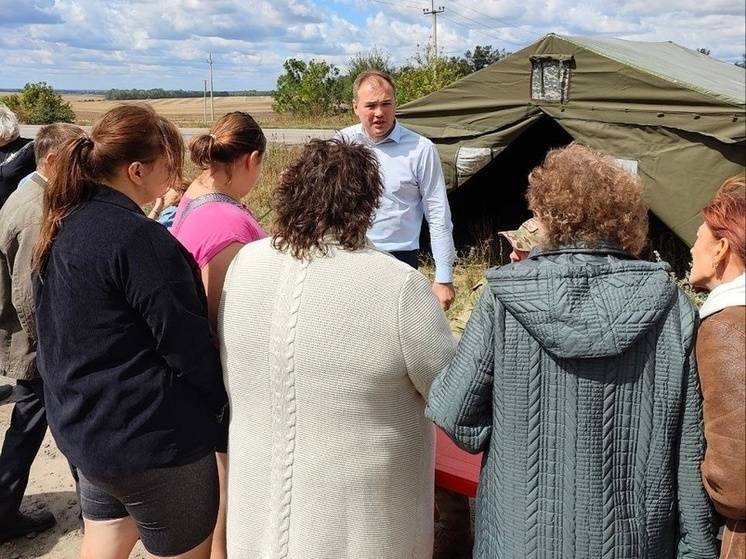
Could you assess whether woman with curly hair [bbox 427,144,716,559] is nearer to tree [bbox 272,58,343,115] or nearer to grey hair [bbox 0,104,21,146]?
grey hair [bbox 0,104,21,146]

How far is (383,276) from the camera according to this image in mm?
1557

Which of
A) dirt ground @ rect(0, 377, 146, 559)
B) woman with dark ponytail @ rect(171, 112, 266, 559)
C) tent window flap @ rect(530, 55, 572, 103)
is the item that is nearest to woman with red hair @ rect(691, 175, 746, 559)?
woman with dark ponytail @ rect(171, 112, 266, 559)

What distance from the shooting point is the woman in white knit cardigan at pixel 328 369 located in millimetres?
1553

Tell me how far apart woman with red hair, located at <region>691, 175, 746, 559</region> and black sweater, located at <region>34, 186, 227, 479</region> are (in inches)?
44.0

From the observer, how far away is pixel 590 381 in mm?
1379

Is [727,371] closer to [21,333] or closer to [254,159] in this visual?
[254,159]

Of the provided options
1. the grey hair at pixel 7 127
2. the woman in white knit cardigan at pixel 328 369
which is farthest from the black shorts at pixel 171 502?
the grey hair at pixel 7 127

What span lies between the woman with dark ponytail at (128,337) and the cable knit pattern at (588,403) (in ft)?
2.12

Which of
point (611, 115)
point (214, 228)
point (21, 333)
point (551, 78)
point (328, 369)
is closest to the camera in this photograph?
point (328, 369)

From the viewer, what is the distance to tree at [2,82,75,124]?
24016 mm

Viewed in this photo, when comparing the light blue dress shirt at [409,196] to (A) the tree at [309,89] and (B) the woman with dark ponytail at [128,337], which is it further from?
(A) the tree at [309,89]

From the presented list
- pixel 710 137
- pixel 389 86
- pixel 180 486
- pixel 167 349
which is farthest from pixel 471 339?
pixel 710 137

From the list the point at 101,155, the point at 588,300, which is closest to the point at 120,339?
the point at 101,155

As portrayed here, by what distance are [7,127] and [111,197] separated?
3240mm
